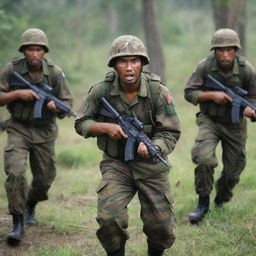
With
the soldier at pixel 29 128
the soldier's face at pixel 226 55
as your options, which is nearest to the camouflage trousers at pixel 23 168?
the soldier at pixel 29 128

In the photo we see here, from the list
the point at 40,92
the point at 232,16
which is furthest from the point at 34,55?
the point at 232,16

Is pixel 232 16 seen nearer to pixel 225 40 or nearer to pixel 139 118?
pixel 225 40

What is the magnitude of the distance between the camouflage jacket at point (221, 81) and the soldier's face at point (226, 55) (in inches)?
3.3

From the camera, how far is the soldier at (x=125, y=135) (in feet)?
14.5

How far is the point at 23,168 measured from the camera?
18.6ft

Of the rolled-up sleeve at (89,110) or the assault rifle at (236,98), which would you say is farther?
the assault rifle at (236,98)

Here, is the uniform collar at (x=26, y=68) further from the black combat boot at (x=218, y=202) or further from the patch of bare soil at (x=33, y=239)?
the black combat boot at (x=218, y=202)

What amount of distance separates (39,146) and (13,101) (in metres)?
0.61

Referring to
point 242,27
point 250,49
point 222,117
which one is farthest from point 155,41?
point 222,117

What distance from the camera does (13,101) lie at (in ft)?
19.9

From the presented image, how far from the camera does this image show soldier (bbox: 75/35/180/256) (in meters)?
4.43

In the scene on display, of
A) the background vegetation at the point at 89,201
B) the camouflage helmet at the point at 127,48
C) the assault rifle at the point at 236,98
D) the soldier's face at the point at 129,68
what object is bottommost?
the background vegetation at the point at 89,201

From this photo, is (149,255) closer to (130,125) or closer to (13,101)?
(130,125)

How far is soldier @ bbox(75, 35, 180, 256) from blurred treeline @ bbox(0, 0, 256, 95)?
815cm
